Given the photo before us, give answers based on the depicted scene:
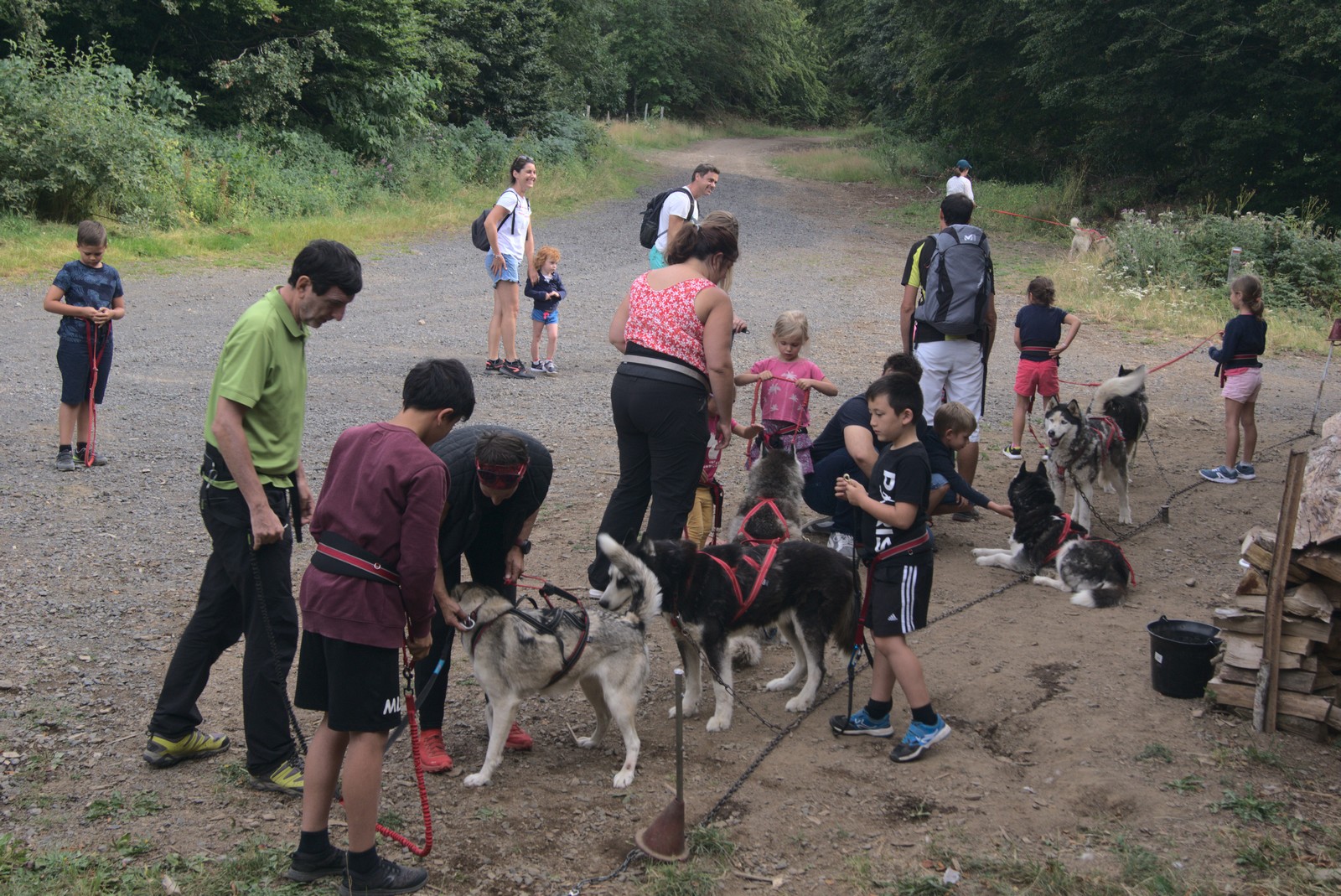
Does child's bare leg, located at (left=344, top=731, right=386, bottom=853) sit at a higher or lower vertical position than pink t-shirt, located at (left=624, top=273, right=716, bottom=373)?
lower

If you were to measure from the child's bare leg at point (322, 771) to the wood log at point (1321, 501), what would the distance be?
3879 mm

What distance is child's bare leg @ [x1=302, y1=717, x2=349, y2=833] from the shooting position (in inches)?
130

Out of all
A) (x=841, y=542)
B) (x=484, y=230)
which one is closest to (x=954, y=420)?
(x=841, y=542)

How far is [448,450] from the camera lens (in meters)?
4.09

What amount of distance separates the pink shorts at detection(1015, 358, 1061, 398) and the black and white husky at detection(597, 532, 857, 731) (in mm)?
4671

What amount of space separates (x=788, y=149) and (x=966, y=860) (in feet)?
139

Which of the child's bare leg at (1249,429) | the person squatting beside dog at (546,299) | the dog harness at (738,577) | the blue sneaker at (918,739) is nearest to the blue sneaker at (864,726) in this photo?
the blue sneaker at (918,739)

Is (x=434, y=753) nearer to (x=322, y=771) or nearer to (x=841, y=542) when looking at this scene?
(x=322, y=771)

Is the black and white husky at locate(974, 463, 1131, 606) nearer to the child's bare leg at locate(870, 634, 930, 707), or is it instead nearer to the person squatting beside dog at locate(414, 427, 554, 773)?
the child's bare leg at locate(870, 634, 930, 707)

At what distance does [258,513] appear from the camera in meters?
3.70

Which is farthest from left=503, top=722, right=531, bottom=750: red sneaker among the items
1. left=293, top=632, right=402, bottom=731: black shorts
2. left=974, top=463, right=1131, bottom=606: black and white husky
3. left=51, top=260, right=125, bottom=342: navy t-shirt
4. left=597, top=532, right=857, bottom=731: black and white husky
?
left=51, top=260, right=125, bottom=342: navy t-shirt

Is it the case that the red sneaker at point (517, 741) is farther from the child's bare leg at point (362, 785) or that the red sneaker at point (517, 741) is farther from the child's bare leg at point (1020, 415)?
the child's bare leg at point (1020, 415)

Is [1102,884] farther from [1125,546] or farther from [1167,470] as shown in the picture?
[1167,470]

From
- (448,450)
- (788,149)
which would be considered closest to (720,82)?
(788,149)
